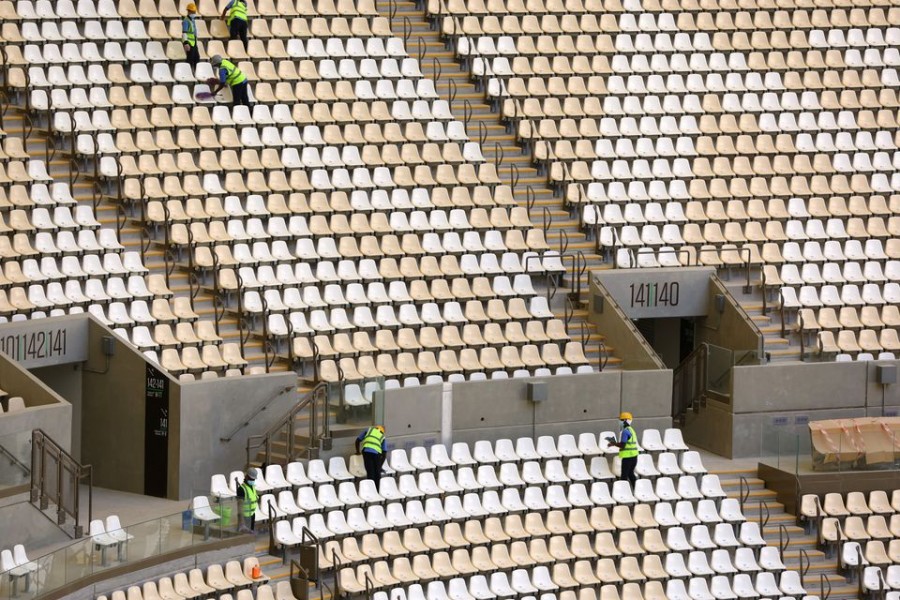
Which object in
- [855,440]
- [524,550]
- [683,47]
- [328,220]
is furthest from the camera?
[683,47]

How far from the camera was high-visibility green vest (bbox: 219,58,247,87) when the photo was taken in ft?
84.1

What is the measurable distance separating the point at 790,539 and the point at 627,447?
2.34 m

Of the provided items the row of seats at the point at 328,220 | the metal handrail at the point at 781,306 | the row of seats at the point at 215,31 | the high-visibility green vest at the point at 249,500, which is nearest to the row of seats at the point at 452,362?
the row of seats at the point at 328,220

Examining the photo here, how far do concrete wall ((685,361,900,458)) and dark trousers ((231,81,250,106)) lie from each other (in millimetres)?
7043

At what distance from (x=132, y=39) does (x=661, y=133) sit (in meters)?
7.45

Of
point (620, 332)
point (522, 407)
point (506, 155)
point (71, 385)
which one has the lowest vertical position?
point (522, 407)

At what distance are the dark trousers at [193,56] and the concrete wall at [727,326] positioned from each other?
24.1 feet

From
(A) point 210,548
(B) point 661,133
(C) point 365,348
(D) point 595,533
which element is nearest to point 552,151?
(B) point 661,133

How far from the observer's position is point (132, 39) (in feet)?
86.2

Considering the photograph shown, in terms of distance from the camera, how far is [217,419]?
2189 centimetres

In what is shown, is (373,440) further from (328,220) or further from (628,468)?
(328,220)

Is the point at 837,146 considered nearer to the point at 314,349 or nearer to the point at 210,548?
the point at 314,349

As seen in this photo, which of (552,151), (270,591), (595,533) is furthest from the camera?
(552,151)

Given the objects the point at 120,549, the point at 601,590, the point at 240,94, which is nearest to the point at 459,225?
the point at 240,94
